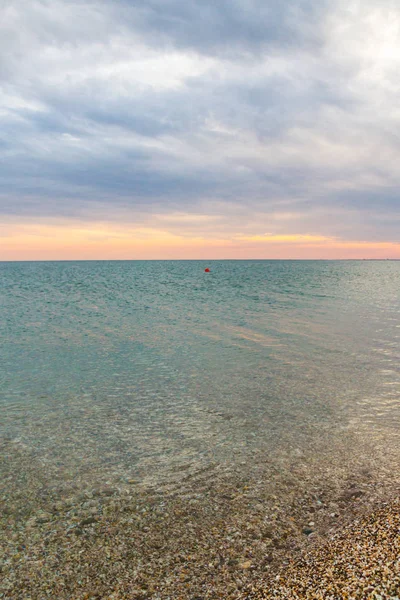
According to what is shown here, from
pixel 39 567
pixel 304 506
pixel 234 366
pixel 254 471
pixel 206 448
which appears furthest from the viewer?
pixel 234 366

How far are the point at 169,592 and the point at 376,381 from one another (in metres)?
11.2

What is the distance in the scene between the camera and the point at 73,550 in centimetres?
552

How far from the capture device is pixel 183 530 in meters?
5.87

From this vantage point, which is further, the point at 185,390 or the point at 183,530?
the point at 185,390

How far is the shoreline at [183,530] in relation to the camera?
4852 mm

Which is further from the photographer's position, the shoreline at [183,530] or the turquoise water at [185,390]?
the turquoise water at [185,390]

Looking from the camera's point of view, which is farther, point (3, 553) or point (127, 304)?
point (127, 304)

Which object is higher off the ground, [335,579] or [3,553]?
[335,579]

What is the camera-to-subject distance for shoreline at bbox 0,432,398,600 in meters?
4.85

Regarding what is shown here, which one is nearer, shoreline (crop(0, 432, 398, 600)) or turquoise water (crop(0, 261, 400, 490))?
shoreline (crop(0, 432, 398, 600))

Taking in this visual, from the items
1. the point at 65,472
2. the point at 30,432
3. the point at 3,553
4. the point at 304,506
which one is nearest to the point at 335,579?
the point at 304,506

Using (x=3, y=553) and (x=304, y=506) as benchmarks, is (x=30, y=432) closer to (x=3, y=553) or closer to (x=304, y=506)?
(x=3, y=553)

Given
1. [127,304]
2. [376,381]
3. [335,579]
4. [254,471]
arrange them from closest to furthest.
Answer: [335,579] < [254,471] < [376,381] < [127,304]

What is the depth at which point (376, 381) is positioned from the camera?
13.8m
